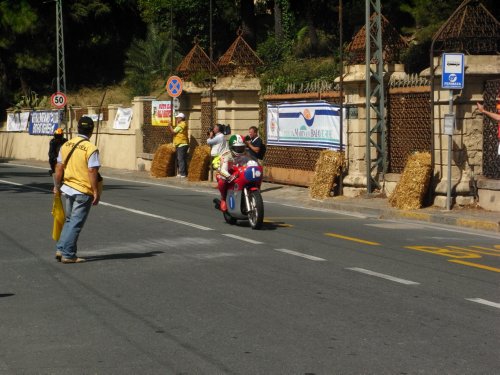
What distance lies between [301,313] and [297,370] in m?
2.08

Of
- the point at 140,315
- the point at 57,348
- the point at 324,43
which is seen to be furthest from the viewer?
the point at 324,43

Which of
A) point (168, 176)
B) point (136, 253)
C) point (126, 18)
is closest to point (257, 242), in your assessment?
point (136, 253)

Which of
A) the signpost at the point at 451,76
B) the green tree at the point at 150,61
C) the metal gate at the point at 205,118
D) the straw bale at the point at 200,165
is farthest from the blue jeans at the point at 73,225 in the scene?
the green tree at the point at 150,61

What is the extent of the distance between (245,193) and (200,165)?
13.0 m

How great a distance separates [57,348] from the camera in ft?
25.3

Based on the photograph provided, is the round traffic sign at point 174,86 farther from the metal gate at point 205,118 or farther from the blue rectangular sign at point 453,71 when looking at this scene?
the blue rectangular sign at point 453,71

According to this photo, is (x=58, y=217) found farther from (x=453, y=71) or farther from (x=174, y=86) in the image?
(x=174, y=86)

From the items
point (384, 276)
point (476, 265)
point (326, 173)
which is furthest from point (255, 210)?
point (326, 173)

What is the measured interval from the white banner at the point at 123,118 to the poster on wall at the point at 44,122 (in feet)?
29.1

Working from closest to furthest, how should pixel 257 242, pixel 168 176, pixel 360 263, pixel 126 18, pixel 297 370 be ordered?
pixel 297 370
pixel 360 263
pixel 257 242
pixel 168 176
pixel 126 18

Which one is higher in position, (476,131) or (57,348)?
(476,131)

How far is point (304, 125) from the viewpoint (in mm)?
26359

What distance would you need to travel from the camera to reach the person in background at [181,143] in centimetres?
3088

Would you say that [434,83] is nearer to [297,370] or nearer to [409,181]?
[409,181]
